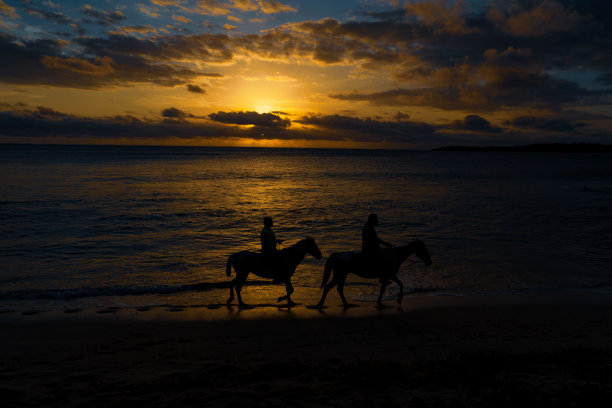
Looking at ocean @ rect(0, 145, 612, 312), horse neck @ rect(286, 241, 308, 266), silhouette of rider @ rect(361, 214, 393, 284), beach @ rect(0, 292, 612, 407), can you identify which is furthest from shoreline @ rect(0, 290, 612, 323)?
horse neck @ rect(286, 241, 308, 266)

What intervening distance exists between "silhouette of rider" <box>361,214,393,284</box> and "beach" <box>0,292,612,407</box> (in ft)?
3.52

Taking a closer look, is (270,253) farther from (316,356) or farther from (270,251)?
(316,356)

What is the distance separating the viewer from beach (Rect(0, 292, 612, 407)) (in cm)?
496

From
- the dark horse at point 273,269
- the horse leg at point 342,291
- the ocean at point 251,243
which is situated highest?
the dark horse at point 273,269

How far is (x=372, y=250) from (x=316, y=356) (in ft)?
12.7

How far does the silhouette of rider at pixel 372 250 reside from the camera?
9.64 meters

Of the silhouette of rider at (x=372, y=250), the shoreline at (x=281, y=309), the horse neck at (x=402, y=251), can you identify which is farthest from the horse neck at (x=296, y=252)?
the horse neck at (x=402, y=251)

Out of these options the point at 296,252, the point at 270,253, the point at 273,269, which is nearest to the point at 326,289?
the point at 296,252

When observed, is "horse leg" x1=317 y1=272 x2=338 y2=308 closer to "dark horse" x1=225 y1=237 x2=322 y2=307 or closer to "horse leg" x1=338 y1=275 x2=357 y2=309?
"horse leg" x1=338 y1=275 x2=357 y2=309

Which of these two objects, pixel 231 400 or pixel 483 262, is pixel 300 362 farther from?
pixel 483 262

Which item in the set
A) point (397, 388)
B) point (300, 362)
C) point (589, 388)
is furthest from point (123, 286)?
point (589, 388)

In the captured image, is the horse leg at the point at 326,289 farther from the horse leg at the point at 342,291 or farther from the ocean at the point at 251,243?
the ocean at the point at 251,243

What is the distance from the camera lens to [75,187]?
40.4 m

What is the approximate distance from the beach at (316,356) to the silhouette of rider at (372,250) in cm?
107
